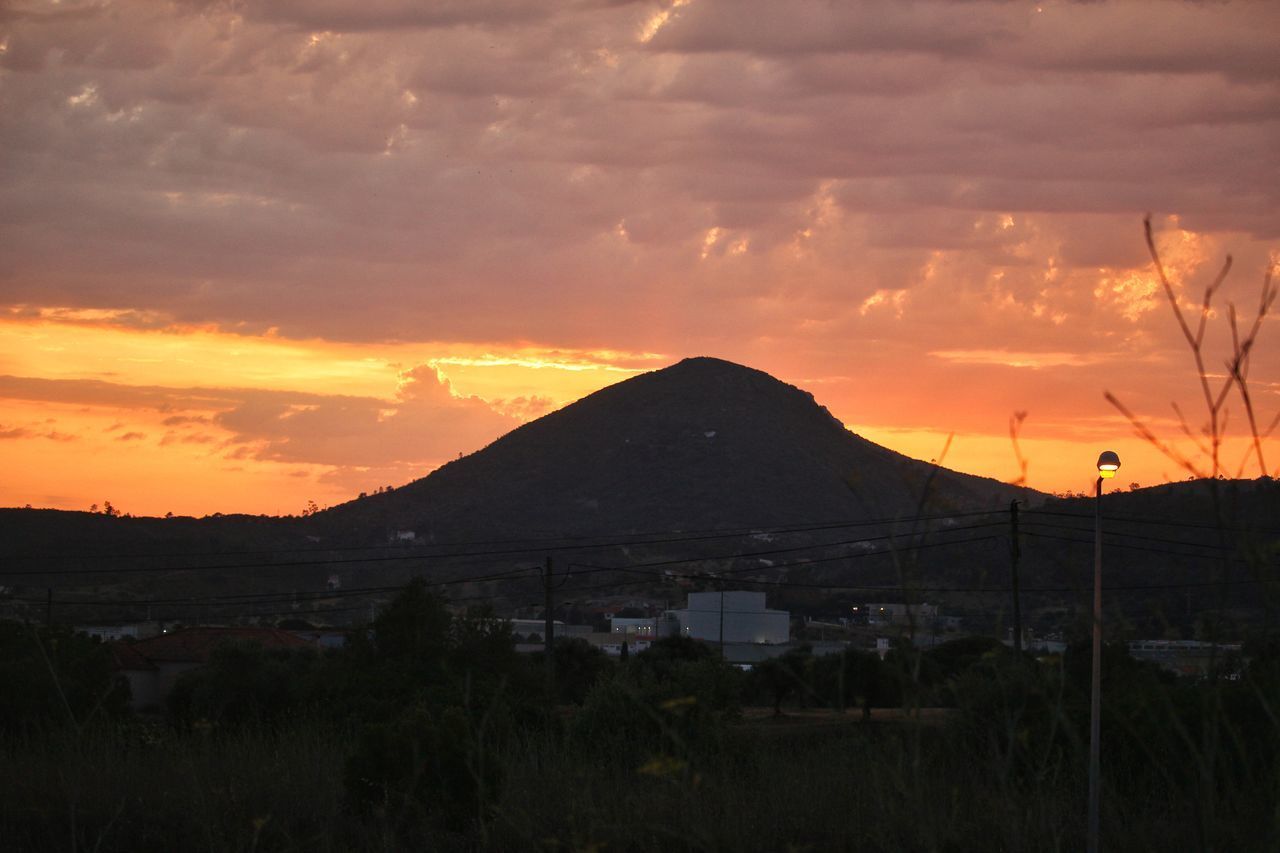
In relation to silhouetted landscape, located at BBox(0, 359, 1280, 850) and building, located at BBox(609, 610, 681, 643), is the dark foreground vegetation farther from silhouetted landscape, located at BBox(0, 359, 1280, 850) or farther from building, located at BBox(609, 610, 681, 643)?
building, located at BBox(609, 610, 681, 643)

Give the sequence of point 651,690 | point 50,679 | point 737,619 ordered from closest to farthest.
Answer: point 50,679
point 651,690
point 737,619

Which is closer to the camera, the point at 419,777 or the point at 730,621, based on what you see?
the point at 419,777

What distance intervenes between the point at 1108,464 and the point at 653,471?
15082cm

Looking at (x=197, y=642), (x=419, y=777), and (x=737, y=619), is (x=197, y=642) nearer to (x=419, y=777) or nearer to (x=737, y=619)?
(x=737, y=619)

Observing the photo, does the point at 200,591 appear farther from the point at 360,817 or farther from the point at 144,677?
the point at 360,817

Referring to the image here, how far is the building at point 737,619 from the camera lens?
78562 millimetres

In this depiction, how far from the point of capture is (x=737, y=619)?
7881cm

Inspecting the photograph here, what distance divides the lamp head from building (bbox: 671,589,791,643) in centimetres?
6209

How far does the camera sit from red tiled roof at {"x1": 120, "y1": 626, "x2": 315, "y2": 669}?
5394 cm

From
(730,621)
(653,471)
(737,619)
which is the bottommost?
(730,621)

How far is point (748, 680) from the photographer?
48.1m

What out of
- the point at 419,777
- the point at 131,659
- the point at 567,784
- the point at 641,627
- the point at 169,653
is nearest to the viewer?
the point at 419,777

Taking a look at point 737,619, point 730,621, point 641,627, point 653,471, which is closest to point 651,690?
point 737,619

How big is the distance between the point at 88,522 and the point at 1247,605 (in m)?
79.7
